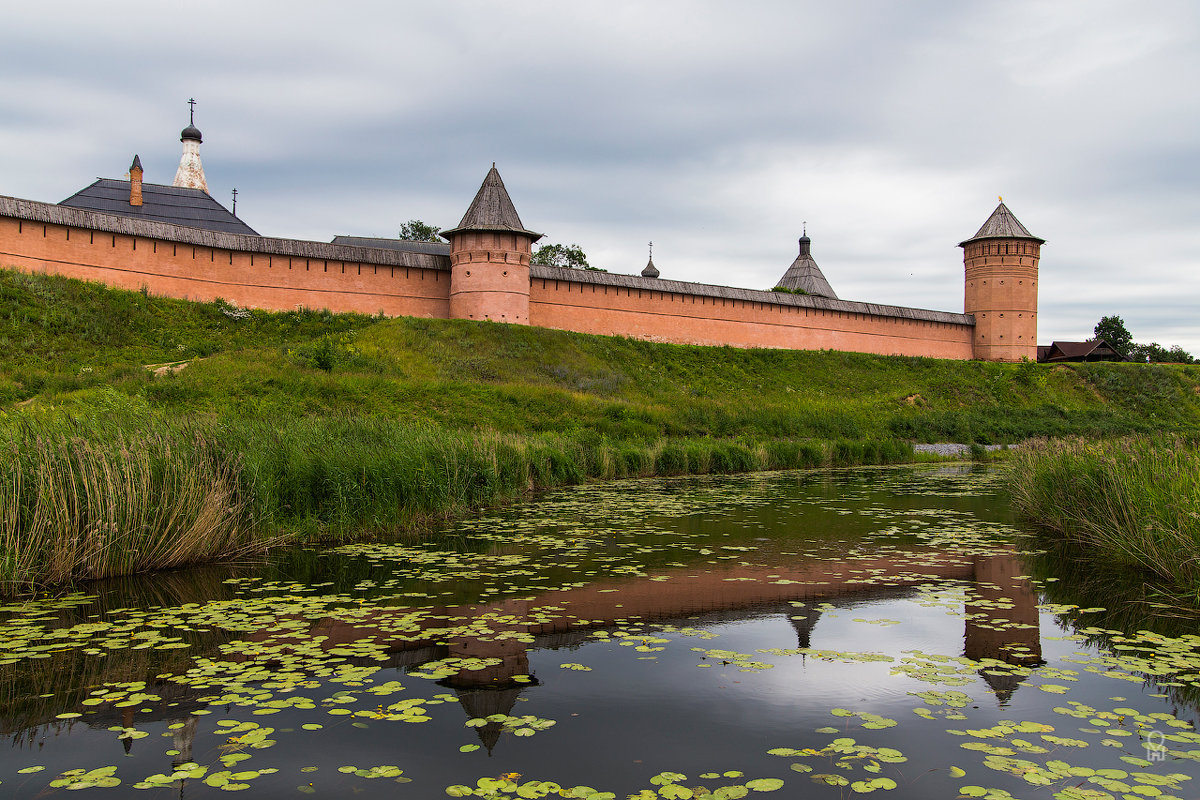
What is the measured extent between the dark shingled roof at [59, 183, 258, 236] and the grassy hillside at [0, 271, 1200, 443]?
24.9ft

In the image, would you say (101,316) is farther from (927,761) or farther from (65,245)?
(927,761)

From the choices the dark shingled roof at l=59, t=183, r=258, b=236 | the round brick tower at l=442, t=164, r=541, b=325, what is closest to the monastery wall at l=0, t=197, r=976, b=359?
the round brick tower at l=442, t=164, r=541, b=325

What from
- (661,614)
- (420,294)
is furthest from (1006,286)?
(661,614)

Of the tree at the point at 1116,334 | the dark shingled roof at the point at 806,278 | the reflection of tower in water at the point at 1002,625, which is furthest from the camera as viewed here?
the tree at the point at 1116,334

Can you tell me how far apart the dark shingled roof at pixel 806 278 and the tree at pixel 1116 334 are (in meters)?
25.4

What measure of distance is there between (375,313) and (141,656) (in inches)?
763

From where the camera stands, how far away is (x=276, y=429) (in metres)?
7.45

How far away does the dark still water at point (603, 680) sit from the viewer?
2.62 metres

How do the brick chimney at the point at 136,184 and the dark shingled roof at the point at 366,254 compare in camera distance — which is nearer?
the dark shingled roof at the point at 366,254

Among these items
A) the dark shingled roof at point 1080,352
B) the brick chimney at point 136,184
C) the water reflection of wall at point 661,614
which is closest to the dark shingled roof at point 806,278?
the dark shingled roof at point 1080,352

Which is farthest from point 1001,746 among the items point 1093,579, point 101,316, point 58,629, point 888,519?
point 101,316

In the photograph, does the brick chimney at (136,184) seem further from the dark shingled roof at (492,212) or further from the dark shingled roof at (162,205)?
the dark shingled roof at (492,212)

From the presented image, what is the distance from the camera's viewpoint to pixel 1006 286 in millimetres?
30688

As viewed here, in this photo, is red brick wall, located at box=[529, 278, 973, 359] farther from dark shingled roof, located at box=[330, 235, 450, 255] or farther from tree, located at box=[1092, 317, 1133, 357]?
tree, located at box=[1092, 317, 1133, 357]
